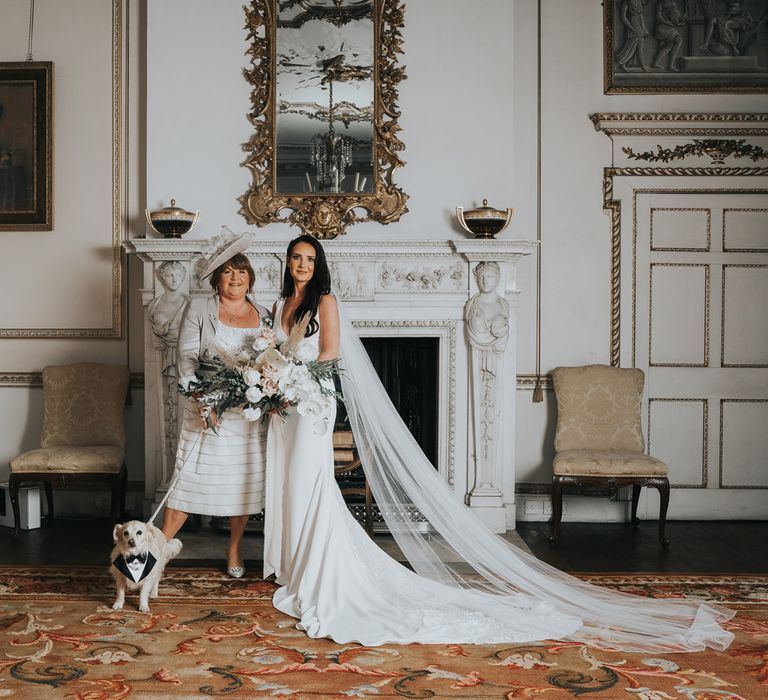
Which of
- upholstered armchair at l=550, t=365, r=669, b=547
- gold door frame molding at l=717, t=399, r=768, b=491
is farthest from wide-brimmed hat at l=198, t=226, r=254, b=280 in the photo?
gold door frame molding at l=717, t=399, r=768, b=491

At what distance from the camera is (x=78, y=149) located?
239 inches

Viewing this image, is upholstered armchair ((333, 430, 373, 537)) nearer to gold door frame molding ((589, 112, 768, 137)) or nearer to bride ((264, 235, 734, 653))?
bride ((264, 235, 734, 653))

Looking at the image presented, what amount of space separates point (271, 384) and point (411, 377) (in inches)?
94.3

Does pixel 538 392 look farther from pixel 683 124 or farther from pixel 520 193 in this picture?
pixel 683 124

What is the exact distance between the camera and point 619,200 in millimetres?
6047

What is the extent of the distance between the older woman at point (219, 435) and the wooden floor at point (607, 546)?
1.95ft

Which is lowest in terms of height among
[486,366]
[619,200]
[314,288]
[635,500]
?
[635,500]

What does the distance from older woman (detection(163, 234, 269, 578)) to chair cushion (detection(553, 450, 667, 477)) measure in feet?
6.95

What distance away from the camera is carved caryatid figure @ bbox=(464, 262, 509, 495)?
5.59m

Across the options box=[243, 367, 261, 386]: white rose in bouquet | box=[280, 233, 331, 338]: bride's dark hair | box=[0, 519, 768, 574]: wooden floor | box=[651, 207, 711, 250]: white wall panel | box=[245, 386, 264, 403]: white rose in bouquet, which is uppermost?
box=[651, 207, 711, 250]: white wall panel

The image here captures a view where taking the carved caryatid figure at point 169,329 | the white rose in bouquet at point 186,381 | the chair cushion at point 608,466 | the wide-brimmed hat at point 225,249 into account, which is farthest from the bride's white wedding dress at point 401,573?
the carved caryatid figure at point 169,329

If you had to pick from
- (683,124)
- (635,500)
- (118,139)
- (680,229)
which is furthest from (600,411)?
(118,139)

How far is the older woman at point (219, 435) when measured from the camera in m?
4.18

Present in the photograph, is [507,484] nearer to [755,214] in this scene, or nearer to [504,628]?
[504,628]
